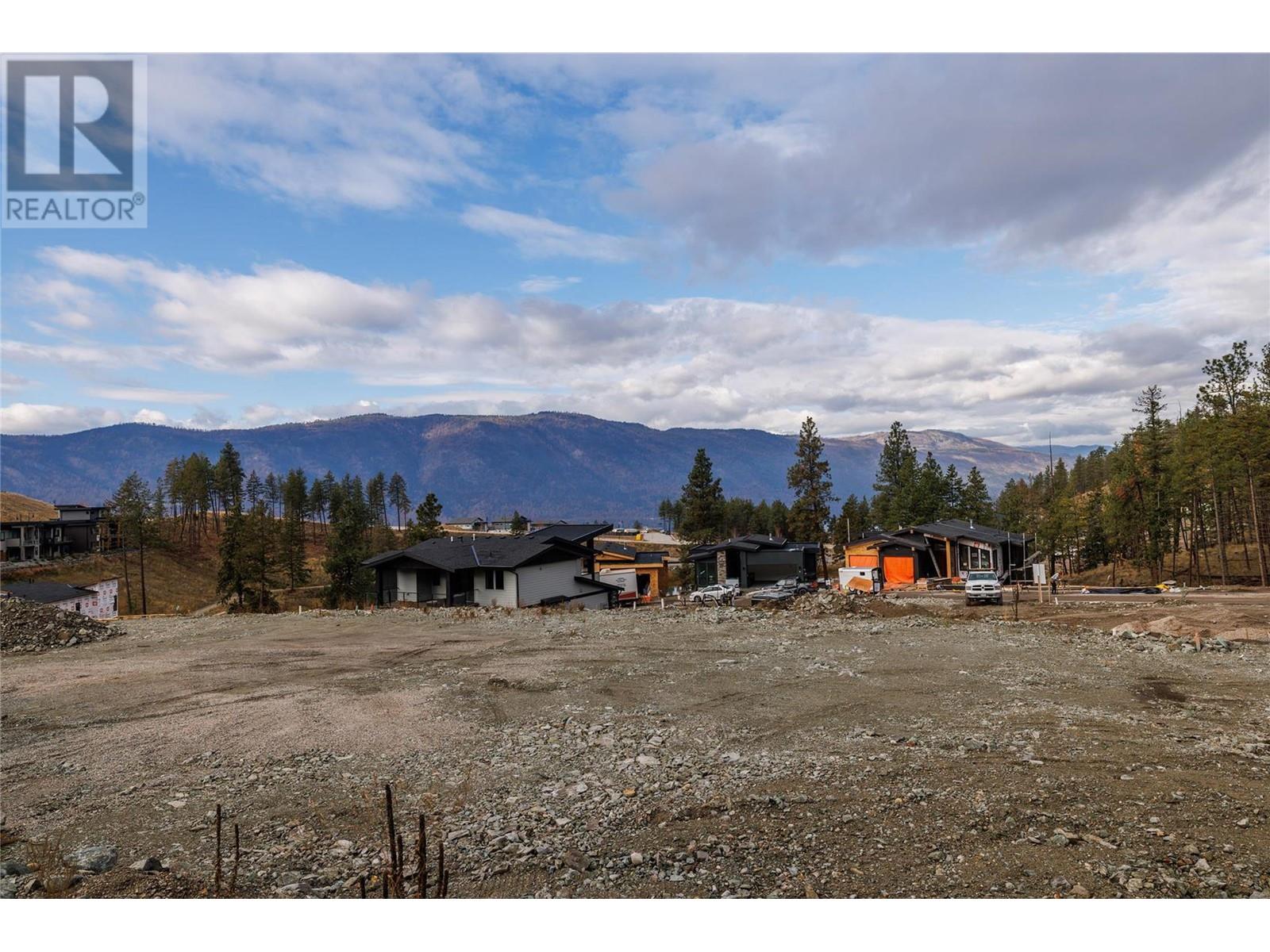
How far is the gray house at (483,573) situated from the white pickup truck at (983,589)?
870 inches

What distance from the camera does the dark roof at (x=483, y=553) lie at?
1497 inches

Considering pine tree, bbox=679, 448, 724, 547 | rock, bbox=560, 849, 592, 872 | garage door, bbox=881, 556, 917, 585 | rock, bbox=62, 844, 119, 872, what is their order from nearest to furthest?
rock, bbox=560, 849, 592, 872 → rock, bbox=62, 844, 119, 872 → garage door, bbox=881, 556, 917, 585 → pine tree, bbox=679, 448, 724, 547

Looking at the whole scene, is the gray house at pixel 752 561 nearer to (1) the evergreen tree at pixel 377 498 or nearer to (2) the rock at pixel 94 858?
(2) the rock at pixel 94 858

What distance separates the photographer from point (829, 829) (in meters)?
7.58

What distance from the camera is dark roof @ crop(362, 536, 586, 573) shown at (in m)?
38.0

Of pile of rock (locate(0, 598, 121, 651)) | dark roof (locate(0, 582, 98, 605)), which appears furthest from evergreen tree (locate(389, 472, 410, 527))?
pile of rock (locate(0, 598, 121, 651))

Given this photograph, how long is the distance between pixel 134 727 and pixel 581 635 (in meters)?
13.0

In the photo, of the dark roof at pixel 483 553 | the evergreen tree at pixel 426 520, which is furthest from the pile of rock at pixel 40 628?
the evergreen tree at pixel 426 520

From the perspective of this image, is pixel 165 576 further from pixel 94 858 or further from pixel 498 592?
pixel 94 858

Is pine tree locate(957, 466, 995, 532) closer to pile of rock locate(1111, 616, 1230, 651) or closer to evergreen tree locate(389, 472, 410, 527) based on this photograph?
pile of rock locate(1111, 616, 1230, 651)

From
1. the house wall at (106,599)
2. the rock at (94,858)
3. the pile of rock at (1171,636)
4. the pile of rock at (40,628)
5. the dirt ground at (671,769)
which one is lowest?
the house wall at (106,599)

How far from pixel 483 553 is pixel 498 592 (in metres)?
2.61

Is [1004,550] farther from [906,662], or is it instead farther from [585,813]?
[585,813]

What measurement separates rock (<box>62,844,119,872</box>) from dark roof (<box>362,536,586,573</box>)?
30.0 meters
